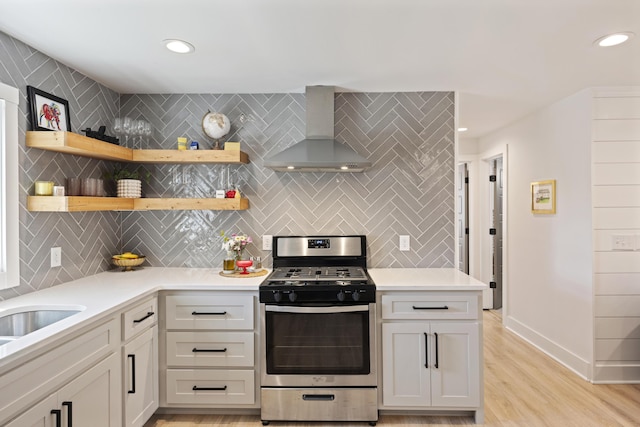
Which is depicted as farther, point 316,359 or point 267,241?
point 267,241

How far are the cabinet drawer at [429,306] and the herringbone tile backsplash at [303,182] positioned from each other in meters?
0.66

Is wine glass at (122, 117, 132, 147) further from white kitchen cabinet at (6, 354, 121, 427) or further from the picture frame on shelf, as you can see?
white kitchen cabinet at (6, 354, 121, 427)

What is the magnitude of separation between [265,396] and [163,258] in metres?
1.44

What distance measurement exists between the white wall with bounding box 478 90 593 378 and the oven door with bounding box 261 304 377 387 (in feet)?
6.37

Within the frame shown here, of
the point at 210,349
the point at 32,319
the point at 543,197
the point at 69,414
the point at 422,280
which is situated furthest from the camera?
the point at 543,197

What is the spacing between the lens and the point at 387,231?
9.91 feet

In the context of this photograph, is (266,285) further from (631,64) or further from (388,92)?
(631,64)

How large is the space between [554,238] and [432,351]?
6.11ft

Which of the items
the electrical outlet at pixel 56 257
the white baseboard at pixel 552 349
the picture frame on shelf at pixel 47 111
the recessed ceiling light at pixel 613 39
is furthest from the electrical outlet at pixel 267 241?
the white baseboard at pixel 552 349

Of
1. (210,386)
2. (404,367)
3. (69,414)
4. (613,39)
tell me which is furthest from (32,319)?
(613,39)

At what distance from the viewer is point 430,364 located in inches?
93.0

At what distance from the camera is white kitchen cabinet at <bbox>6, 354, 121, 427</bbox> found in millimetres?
1424

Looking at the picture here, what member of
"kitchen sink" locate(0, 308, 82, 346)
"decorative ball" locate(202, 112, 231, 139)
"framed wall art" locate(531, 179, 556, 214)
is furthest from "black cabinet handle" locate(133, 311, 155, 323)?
"framed wall art" locate(531, 179, 556, 214)

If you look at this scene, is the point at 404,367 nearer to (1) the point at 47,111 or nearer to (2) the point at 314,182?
(2) the point at 314,182
